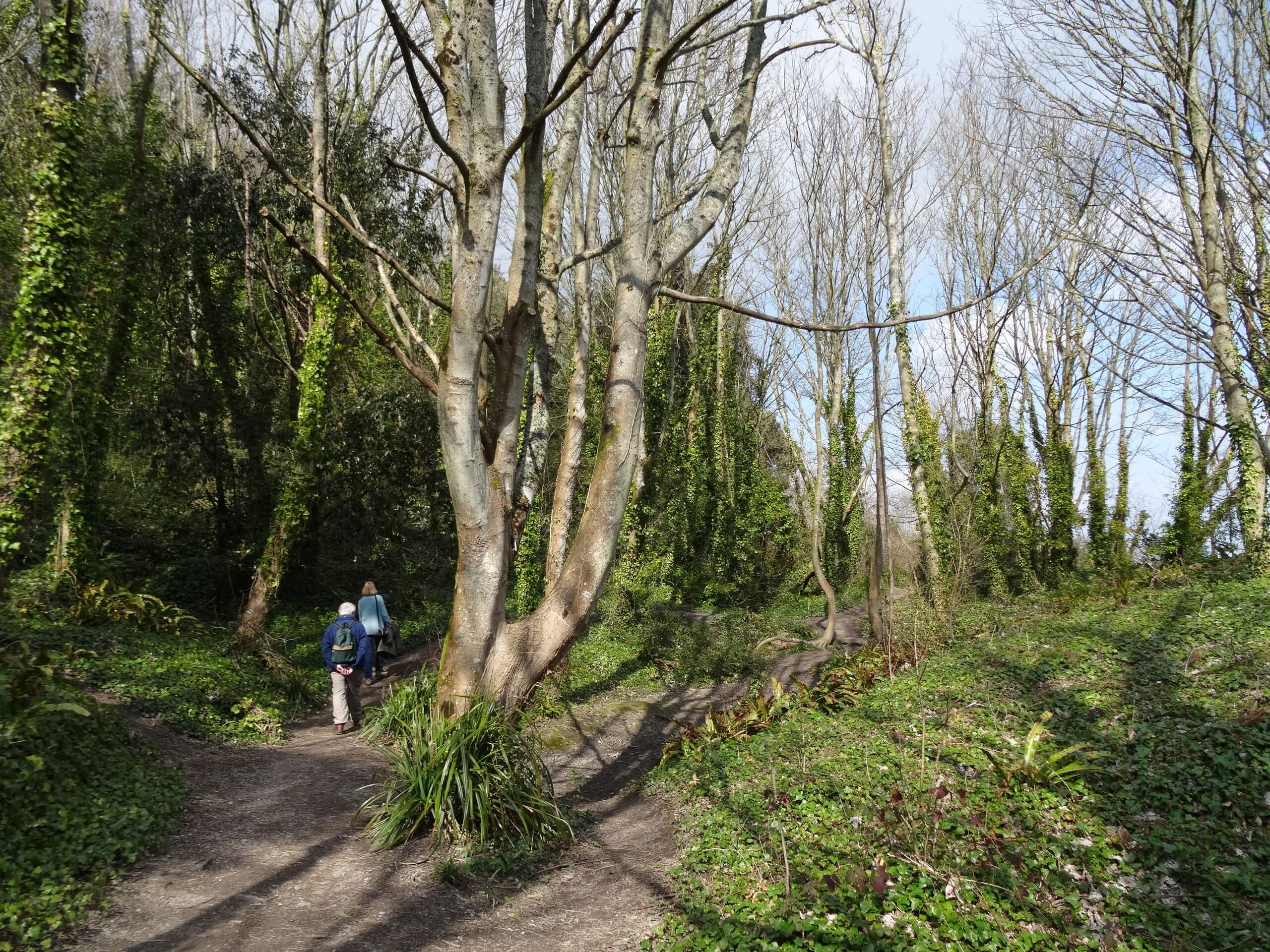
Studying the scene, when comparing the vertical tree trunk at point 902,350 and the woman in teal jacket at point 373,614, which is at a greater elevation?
the vertical tree trunk at point 902,350

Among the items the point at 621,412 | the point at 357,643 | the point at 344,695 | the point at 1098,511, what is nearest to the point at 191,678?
the point at 344,695

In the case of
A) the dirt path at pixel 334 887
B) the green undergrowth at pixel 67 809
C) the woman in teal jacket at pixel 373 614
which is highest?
the woman in teal jacket at pixel 373 614

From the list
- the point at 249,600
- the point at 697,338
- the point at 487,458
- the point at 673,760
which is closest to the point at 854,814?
the point at 673,760

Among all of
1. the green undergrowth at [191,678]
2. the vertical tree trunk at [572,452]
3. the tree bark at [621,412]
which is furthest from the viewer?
the vertical tree trunk at [572,452]

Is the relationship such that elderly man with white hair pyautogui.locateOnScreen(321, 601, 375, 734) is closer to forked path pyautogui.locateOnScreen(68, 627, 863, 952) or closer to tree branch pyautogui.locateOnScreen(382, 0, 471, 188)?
forked path pyautogui.locateOnScreen(68, 627, 863, 952)

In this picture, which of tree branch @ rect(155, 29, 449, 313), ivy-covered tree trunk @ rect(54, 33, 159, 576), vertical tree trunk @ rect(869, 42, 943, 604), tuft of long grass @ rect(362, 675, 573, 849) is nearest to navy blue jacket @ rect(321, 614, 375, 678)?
tuft of long grass @ rect(362, 675, 573, 849)

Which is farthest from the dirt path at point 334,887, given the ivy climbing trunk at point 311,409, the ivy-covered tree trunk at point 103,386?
the ivy-covered tree trunk at point 103,386

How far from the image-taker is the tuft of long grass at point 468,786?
16.1 ft

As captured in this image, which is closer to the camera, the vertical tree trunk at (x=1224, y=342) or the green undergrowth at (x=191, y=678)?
the green undergrowth at (x=191, y=678)

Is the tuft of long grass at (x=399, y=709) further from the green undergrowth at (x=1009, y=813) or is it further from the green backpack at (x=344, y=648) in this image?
the green undergrowth at (x=1009, y=813)

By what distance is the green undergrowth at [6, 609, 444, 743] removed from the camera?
292 inches

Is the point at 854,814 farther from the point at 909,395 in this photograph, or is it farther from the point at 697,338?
the point at 697,338

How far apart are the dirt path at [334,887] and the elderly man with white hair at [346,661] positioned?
1.64 m

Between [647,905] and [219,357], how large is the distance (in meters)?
13.4
